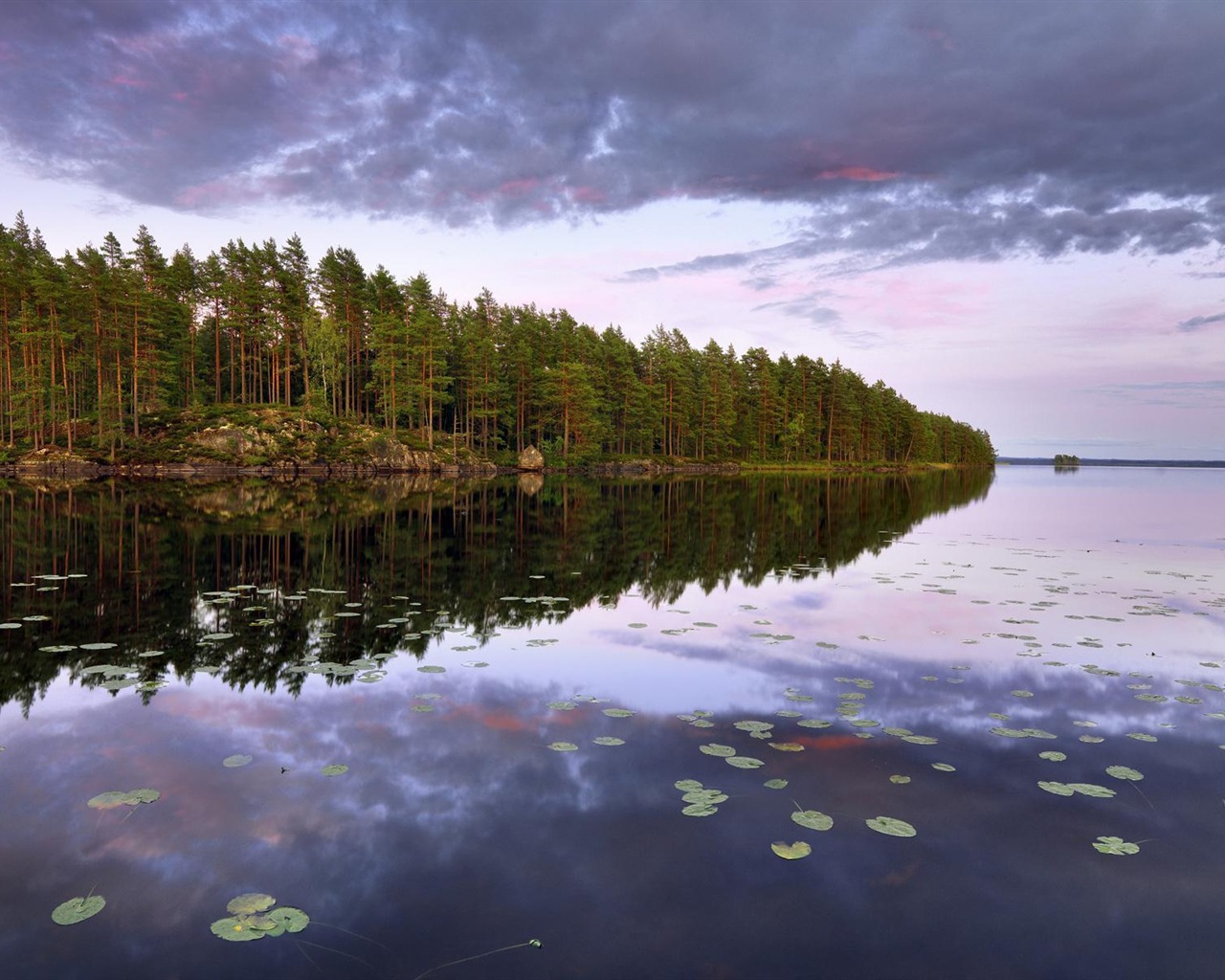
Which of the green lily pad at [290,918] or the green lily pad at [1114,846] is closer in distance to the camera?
the green lily pad at [290,918]

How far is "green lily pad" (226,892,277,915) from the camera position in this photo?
488cm

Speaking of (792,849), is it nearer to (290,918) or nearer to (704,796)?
(704,796)

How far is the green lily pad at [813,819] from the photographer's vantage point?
20.2 feet

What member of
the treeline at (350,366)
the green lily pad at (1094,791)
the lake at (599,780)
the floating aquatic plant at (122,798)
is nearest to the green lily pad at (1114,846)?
the lake at (599,780)

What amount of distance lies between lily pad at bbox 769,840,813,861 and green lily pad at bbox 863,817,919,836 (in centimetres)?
76

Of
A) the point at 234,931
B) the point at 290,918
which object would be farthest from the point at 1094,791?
the point at 234,931

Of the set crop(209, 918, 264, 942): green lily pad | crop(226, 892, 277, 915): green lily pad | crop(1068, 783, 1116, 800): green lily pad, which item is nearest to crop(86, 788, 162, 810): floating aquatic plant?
crop(226, 892, 277, 915): green lily pad

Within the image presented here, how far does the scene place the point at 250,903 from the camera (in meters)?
4.96

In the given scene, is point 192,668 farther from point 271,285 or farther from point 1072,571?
point 271,285

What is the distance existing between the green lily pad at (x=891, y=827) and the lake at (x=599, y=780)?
4cm

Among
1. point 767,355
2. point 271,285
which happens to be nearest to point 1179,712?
point 271,285

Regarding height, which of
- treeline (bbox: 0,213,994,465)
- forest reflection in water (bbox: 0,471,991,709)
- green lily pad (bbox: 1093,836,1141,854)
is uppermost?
treeline (bbox: 0,213,994,465)

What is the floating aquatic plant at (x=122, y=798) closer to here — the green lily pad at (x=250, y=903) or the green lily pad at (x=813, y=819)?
the green lily pad at (x=250, y=903)

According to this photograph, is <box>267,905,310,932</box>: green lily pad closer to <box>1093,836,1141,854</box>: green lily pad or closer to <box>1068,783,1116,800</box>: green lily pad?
<box>1093,836,1141,854</box>: green lily pad
